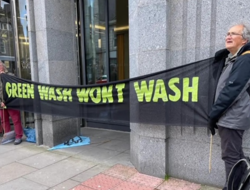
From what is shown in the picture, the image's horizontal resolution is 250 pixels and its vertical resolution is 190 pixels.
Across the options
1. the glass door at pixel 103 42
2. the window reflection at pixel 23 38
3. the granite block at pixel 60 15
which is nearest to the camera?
the granite block at pixel 60 15

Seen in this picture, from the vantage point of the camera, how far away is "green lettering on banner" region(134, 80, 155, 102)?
3.40 metres

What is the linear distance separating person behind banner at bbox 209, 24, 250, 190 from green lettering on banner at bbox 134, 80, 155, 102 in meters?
1.05

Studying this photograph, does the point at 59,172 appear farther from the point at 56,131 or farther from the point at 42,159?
the point at 56,131

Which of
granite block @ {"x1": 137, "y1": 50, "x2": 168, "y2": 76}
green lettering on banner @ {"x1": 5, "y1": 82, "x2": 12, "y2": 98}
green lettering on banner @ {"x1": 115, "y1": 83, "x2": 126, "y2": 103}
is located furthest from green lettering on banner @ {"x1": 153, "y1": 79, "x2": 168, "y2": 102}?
green lettering on banner @ {"x1": 5, "y1": 82, "x2": 12, "y2": 98}

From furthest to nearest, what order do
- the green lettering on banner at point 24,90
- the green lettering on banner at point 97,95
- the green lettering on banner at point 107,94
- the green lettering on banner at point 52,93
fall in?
the green lettering on banner at point 24,90 → the green lettering on banner at point 52,93 → the green lettering on banner at point 97,95 → the green lettering on banner at point 107,94

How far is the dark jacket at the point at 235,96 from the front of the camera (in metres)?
2.31

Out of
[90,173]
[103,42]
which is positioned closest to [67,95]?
[90,173]

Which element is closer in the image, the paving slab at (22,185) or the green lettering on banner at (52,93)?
the paving slab at (22,185)

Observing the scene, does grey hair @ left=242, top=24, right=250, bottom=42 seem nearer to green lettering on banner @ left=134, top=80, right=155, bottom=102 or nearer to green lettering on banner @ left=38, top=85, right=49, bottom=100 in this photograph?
green lettering on banner @ left=134, top=80, right=155, bottom=102

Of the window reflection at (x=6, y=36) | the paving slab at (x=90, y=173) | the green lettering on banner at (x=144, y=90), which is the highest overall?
the window reflection at (x=6, y=36)

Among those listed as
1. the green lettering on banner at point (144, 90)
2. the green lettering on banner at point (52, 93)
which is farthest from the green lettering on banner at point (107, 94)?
the green lettering on banner at point (52, 93)

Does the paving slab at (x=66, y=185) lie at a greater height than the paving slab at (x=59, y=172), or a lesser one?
greater

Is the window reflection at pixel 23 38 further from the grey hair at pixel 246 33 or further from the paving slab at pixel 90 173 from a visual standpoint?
the grey hair at pixel 246 33

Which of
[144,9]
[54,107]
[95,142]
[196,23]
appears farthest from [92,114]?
[196,23]
